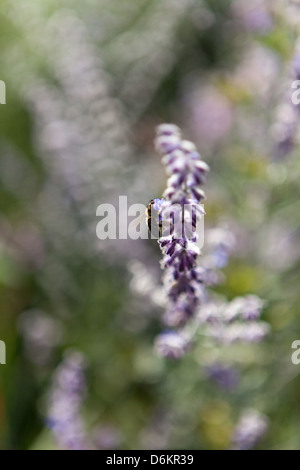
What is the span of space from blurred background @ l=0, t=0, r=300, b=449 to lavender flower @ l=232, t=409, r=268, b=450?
0.22ft

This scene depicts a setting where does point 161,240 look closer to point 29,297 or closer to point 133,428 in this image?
point 133,428

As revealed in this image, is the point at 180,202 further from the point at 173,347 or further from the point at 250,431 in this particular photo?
the point at 250,431

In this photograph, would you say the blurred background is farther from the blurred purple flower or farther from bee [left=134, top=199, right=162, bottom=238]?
bee [left=134, top=199, right=162, bottom=238]

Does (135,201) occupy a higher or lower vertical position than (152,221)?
higher

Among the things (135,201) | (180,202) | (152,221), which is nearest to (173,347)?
(152,221)

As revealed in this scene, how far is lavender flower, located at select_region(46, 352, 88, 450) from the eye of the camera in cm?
193

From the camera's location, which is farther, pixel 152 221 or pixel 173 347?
pixel 173 347

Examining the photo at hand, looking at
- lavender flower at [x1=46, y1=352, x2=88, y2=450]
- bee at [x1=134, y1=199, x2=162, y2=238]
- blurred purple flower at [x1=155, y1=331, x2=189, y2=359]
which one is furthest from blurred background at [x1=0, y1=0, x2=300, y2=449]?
bee at [x1=134, y1=199, x2=162, y2=238]

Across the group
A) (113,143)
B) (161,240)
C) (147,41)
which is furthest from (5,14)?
(161,240)

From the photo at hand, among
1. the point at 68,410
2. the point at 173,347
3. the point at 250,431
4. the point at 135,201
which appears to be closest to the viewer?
the point at 173,347

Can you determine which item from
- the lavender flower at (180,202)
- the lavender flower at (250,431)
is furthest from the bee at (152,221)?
the lavender flower at (250,431)

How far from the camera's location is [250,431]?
180 centimetres

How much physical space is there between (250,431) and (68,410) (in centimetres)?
59

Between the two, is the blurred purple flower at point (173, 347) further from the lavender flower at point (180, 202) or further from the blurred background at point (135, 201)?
the lavender flower at point (180, 202)
